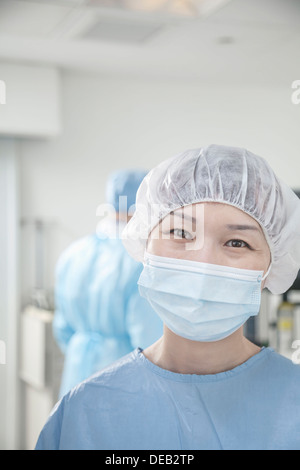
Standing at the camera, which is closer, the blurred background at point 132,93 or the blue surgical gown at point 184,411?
the blue surgical gown at point 184,411

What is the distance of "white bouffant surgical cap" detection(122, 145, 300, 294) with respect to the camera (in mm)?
878

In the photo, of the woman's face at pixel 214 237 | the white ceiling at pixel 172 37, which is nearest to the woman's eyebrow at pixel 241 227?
the woman's face at pixel 214 237

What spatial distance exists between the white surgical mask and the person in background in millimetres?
498

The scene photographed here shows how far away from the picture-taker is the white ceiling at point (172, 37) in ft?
4.22

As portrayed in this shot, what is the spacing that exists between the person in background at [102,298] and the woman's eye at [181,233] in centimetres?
50

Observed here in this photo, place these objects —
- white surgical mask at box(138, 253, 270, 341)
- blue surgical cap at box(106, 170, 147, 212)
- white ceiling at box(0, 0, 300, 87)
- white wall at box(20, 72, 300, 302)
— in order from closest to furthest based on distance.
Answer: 1. white surgical mask at box(138, 253, 270, 341)
2. white wall at box(20, 72, 300, 302)
3. white ceiling at box(0, 0, 300, 87)
4. blue surgical cap at box(106, 170, 147, 212)

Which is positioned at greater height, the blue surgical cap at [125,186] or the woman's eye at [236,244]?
the blue surgical cap at [125,186]

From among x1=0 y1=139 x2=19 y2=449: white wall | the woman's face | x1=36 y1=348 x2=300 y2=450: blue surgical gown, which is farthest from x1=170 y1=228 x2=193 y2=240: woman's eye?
x1=0 y1=139 x2=19 y2=449: white wall

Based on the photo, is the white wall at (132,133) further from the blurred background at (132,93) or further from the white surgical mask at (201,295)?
the white surgical mask at (201,295)

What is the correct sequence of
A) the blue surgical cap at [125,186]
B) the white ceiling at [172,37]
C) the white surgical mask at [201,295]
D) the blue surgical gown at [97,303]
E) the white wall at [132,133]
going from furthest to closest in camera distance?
the blue surgical gown at [97,303] → the blue surgical cap at [125,186] → the white ceiling at [172,37] → the white wall at [132,133] → the white surgical mask at [201,295]

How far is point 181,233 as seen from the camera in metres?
0.89

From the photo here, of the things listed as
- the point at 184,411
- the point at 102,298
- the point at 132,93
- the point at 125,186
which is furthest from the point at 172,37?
the point at 184,411

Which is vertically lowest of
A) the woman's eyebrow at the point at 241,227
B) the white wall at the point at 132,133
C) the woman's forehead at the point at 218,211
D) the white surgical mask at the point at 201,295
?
the white surgical mask at the point at 201,295

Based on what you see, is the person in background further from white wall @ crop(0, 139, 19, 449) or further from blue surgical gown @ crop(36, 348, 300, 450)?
blue surgical gown @ crop(36, 348, 300, 450)
